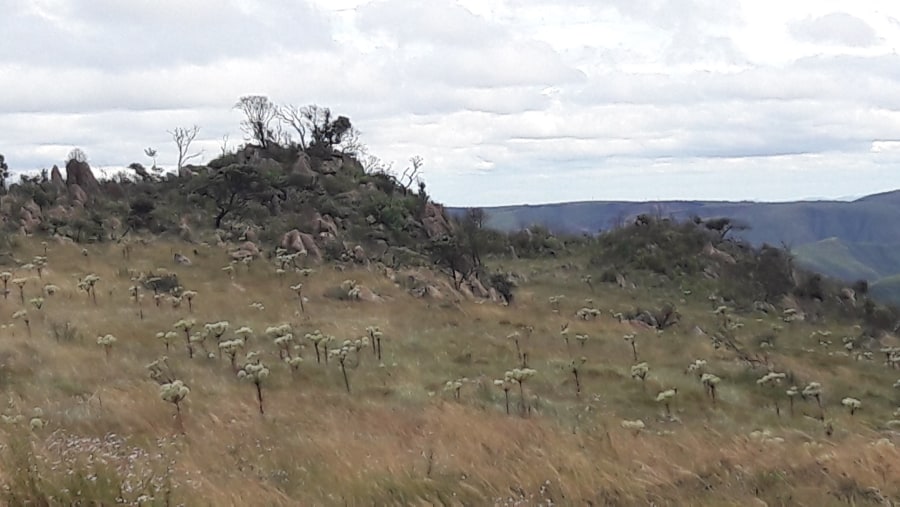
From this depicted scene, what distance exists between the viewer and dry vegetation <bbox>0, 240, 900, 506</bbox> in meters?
4.98

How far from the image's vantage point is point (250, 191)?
3453cm

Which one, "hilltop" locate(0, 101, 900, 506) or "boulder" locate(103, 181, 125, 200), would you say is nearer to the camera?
"hilltop" locate(0, 101, 900, 506)

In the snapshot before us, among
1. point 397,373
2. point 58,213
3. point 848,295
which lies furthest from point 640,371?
point 848,295

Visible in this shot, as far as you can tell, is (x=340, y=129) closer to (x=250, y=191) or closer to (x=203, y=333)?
(x=250, y=191)

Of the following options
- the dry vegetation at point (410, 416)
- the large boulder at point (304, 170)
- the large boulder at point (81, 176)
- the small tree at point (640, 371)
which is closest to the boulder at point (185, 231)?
the large boulder at point (81, 176)

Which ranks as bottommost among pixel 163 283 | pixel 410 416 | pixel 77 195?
pixel 410 416

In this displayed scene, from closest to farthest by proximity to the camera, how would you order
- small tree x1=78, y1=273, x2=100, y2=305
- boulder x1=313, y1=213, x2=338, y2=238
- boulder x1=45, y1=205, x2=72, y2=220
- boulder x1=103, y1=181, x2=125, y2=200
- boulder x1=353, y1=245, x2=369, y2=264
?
small tree x1=78, y1=273, x2=100, y2=305, boulder x1=353, y1=245, x2=369, y2=264, boulder x1=45, y1=205, x2=72, y2=220, boulder x1=313, y1=213, x2=338, y2=238, boulder x1=103, y1=181, x2=125, y2=200

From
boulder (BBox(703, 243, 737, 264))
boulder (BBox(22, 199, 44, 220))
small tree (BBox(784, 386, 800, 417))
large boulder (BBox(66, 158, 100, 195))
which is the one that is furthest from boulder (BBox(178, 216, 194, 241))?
boulder (BBox(703, 243, 737, 264))

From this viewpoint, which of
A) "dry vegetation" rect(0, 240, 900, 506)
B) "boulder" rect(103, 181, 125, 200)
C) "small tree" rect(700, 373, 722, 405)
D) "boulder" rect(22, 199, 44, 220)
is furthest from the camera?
"boulder" rect(103, 181, 125, 200)

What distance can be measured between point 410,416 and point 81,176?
33039 mm

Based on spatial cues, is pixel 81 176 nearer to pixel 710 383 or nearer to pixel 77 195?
pixel 77 195

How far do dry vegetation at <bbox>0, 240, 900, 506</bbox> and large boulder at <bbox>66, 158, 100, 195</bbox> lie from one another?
1870 cm

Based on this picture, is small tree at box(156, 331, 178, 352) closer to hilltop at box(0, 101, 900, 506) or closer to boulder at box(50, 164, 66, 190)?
hilltop at box(0, 101, 900, 506)

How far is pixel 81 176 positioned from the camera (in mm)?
35938
